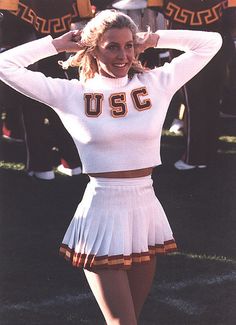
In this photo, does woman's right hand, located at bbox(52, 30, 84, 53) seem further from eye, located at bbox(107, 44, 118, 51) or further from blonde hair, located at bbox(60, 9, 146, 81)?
eye, located at bbox(107, 44, 118, 51)

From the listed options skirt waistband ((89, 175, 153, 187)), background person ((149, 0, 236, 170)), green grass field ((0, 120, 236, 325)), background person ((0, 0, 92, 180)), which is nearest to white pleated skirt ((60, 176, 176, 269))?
skirt waistband ((89, 175, 153, 187))

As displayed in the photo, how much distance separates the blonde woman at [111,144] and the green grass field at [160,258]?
40.5 inches

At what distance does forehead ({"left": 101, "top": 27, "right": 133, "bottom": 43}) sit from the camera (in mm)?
3471

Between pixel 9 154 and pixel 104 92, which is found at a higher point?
pixel 104 92

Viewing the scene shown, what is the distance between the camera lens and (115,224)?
349 cm

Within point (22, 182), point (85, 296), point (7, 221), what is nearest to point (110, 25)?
point (85, 296)

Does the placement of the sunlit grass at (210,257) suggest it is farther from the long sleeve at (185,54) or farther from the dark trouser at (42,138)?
the dark trouser at (42,138)

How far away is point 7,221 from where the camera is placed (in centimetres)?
598

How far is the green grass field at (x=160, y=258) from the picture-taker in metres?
4.55

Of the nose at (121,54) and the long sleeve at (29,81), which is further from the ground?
the nose at (121,54)

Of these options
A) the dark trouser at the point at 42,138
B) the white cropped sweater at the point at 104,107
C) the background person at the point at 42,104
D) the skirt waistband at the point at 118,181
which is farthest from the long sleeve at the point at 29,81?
the dark trouser at the point at 42,138

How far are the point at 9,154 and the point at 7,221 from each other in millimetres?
1647

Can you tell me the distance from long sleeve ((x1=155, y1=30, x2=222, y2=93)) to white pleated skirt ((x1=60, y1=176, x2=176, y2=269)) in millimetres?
426

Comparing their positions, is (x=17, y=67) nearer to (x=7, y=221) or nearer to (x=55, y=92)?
(x=55, y=92)
